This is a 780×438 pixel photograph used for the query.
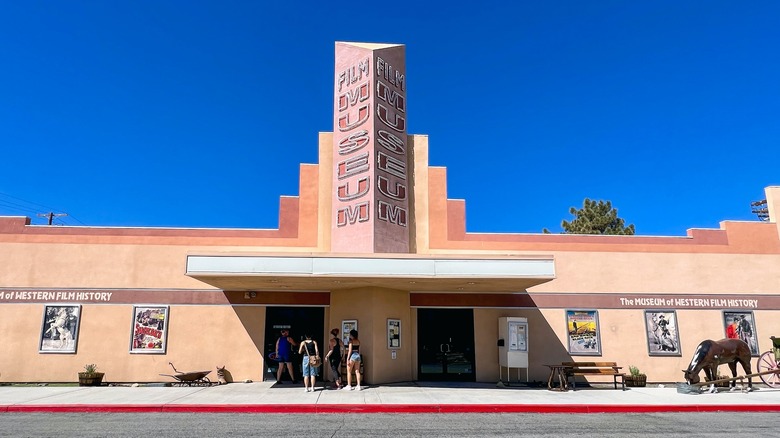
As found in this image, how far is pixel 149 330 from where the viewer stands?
18000mm

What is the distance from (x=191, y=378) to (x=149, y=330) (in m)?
2.70

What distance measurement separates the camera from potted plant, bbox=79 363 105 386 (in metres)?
16.9

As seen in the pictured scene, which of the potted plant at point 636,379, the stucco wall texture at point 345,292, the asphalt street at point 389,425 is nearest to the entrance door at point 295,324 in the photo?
the stucco wall texture at point 345,292

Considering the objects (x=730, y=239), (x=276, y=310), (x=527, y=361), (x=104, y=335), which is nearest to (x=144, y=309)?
(x=104, y=335)

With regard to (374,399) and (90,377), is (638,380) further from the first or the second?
(90,377)

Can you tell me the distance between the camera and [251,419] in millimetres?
11328

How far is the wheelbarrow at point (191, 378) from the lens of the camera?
1634 cm

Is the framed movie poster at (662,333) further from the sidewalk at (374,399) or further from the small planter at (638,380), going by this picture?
the sidewalk at (374,399)

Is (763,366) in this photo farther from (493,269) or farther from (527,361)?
(493,269)

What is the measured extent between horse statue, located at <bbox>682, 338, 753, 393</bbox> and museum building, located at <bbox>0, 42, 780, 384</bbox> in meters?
2.48

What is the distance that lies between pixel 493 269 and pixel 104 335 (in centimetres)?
1261

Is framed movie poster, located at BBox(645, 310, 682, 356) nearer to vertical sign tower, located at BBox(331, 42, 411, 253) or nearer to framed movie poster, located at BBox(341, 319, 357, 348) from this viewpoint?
vertical sign tower, located at BBox(331, 42, 411, 253)

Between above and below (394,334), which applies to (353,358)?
below

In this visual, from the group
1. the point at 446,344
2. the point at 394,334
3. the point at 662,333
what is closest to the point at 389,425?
the point at 394,334
